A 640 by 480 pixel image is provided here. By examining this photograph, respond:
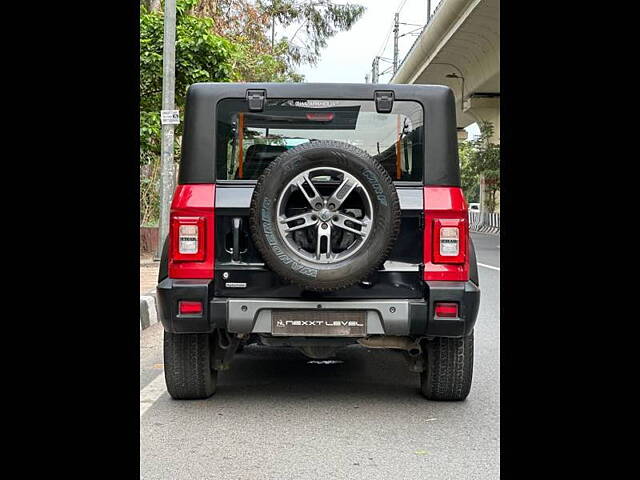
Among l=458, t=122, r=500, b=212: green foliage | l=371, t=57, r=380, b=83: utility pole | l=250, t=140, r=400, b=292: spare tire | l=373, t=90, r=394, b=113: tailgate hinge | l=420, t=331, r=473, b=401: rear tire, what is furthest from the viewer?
l=371, t=57, r=380, b=83: utility pole

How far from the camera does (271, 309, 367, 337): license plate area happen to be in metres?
4.61

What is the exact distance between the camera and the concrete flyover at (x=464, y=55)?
859 inches

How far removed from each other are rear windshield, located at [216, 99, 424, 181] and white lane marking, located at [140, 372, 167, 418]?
155cm

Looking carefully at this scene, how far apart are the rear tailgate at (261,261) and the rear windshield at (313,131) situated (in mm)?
234

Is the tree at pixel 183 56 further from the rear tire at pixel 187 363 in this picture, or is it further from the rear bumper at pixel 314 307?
the rear bumper at pixel 314 307

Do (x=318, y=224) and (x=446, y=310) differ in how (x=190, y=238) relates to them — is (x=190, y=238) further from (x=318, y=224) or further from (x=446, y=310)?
(x=446, y=310)

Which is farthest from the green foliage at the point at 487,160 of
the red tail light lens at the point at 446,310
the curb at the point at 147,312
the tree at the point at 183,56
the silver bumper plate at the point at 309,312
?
the silver bumper plate at the point at 309,312

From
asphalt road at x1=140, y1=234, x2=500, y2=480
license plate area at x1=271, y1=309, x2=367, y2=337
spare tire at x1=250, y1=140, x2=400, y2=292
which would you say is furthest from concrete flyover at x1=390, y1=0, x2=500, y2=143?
license plate area at x1=271, y1=309, x2=367, y2=337

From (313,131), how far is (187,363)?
5.42 ft

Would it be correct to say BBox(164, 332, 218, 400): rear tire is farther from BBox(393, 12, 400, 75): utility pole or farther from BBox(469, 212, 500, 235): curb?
BBox(393, 12, 400, 75): utility pole
